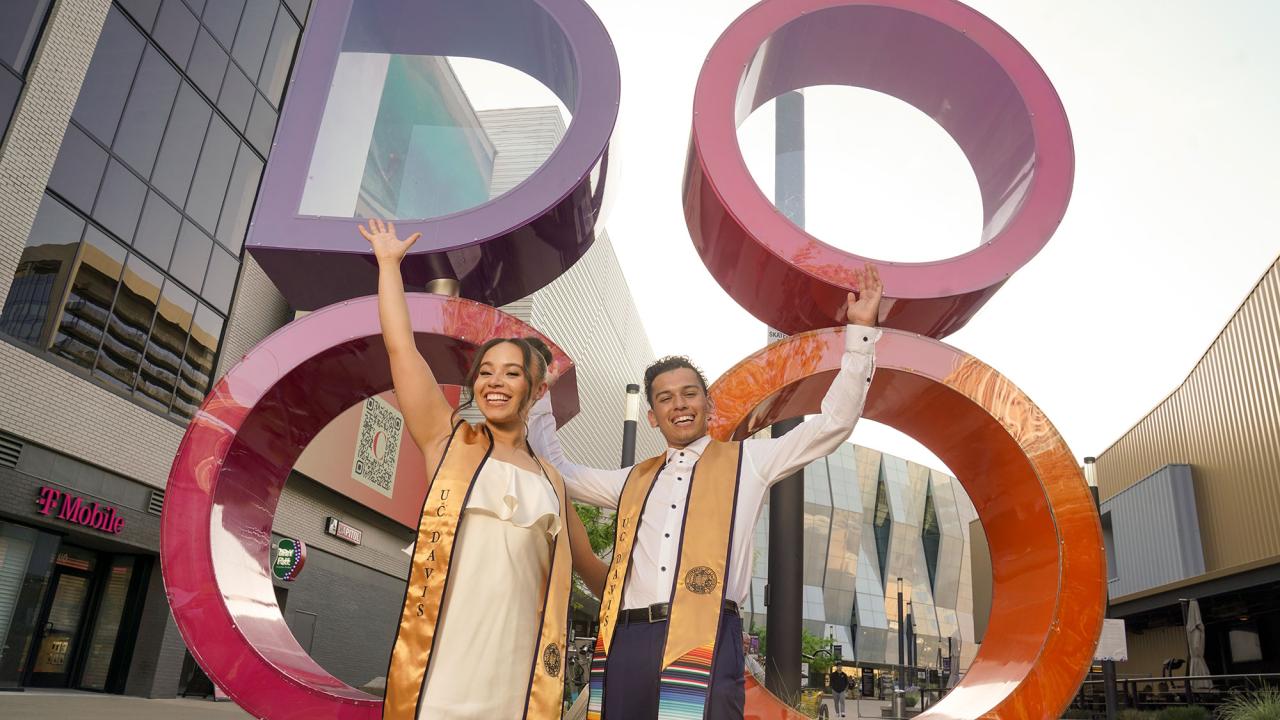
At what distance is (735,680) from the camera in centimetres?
277

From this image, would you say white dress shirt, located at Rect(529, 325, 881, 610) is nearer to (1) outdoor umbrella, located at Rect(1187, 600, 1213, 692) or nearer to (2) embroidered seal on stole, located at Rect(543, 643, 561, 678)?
(2) embroidered seal on stole, located at Rect(543, 643, 561, 678)

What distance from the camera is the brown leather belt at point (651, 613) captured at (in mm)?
2785

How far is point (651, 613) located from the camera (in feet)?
9.21

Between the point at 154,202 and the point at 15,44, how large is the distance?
3.41 metres

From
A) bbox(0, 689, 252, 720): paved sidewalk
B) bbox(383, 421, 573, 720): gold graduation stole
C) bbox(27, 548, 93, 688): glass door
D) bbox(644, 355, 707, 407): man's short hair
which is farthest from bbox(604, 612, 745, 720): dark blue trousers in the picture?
bbox(27, 548, 93, 688): glass door

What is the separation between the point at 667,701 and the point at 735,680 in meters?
0.26

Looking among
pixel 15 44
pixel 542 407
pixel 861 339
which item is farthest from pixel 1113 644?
pixel 15 44

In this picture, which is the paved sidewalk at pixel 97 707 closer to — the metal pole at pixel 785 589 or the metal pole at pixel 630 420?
the metal pole at pixel 630 420

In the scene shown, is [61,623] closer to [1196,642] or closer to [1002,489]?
[1002,489]

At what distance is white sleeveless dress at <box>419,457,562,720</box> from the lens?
2.15 meters

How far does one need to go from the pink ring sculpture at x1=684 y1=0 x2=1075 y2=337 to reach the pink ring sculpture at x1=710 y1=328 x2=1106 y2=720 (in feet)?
1.37

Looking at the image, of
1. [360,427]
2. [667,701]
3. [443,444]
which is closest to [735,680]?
[667,701]

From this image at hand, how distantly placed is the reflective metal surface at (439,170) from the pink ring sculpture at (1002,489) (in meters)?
1.41

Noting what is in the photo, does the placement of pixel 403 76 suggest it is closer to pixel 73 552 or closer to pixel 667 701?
pixel 667 701
